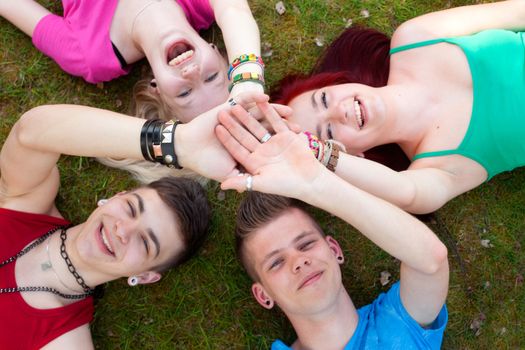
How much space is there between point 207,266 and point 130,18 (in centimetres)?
300

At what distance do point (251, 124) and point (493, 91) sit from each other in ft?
8.70

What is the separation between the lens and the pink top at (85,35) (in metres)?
5.17

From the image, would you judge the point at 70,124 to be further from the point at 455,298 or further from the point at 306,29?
the point at 455,298

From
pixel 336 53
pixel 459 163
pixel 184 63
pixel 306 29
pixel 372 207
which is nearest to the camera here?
pixel 372 207

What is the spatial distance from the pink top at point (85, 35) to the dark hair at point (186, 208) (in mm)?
1537

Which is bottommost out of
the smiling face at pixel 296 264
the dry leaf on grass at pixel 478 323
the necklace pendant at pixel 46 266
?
the dry leaf on grass at pixel 478 323

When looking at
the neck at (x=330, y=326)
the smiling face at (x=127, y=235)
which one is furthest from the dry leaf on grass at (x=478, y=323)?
the smiling face at (x=127, y=235)

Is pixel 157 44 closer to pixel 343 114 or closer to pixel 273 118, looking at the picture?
pixel 273 118

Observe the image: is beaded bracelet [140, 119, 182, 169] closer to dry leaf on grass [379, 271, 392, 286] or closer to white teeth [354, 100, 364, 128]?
white teeth [354, 100, 364, 128]

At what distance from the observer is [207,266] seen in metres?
5.66

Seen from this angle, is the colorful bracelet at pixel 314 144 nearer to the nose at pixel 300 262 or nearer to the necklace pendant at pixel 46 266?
the nose at pixel 300 262

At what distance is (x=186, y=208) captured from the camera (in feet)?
15.7

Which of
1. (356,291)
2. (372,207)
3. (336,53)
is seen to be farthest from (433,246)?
(336,53)

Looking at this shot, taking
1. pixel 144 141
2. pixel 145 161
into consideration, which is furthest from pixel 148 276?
pixel 144 141
